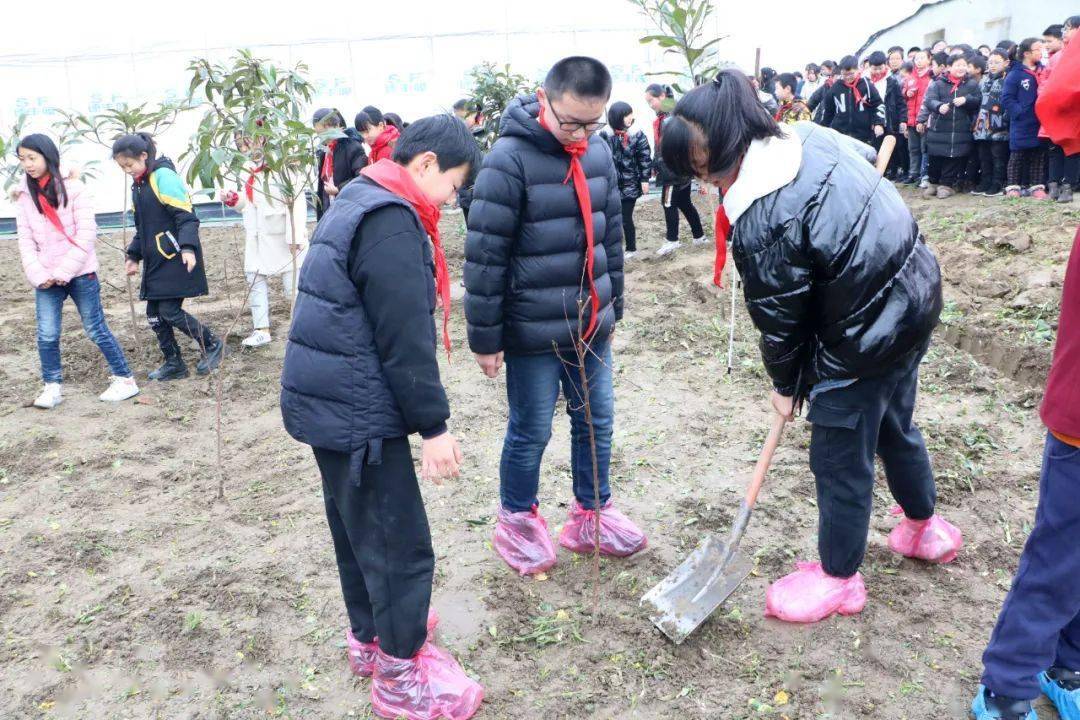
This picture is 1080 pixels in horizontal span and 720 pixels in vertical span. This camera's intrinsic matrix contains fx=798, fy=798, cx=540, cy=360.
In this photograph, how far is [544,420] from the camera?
304 cm

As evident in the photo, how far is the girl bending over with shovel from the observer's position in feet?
7.50

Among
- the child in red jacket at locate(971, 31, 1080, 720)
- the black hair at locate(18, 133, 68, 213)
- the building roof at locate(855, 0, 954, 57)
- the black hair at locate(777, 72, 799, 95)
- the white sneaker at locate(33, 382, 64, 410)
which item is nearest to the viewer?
the child in red jacket at locate(971, 31, 1080, 720)

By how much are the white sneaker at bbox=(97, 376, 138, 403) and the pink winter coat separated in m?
0.80

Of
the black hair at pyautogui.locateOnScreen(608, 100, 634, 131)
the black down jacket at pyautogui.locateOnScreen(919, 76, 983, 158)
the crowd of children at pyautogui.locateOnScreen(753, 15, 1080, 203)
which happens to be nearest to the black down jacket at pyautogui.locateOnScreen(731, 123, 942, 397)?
the crowd of children at pyautogui.locateOnScreen(753, 15, 1080, 203)

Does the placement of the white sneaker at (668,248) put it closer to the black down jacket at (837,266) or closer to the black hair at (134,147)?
the black hair at (134,147)

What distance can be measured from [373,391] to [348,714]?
1163 mm

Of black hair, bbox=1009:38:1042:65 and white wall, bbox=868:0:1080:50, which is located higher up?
white wall, bbox=868:0:1080:50

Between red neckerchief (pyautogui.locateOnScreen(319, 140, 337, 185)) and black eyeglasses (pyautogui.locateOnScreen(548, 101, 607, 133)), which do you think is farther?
red neckerchief (pyautogui.locateOnScreen(319, 140, 337, 185))

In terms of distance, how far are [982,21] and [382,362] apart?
16.1 meters

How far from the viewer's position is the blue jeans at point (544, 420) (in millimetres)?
3012

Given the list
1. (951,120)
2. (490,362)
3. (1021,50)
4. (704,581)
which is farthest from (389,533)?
(951,120)

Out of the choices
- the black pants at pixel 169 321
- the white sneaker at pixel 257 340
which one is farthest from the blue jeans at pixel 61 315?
the white sneaker at pixel 257 340

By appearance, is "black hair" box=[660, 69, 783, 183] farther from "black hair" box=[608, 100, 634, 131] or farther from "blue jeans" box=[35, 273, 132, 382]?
"black hair" box=[608, 100, 634, 131]

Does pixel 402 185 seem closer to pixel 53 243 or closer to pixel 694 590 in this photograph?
pixel 694 590
